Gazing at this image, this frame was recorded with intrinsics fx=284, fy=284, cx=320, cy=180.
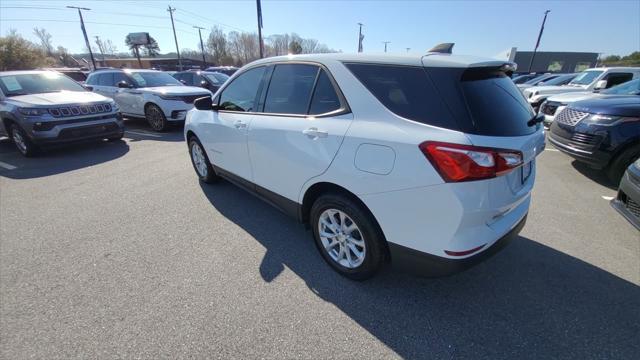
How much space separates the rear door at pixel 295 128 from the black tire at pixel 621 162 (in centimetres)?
457

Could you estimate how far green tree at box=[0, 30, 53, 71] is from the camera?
1341 inches

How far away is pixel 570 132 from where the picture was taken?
454 cm

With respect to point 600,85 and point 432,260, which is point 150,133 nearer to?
point 432,260

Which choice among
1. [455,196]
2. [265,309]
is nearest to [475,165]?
[455,196]

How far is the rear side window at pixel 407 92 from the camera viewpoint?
172cm

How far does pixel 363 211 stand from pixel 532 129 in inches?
52.7

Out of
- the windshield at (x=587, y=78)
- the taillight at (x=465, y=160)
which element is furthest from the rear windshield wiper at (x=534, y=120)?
the windshield at (x=587, y=78)

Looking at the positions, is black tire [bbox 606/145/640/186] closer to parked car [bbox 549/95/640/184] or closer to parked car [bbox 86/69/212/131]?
parked car [bbox 549/95/640/184]

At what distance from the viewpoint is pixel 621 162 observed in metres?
4.09

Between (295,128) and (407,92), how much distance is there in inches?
38.8

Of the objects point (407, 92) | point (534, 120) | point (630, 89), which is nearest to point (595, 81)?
point (630, 89)

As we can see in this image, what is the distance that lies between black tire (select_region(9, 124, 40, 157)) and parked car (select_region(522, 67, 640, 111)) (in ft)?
37.1

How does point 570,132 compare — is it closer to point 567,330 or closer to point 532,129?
point 532,129

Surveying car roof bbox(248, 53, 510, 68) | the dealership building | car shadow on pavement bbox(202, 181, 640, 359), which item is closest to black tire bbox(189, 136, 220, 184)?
car shadow on pavement bbox(202, 181, 640, 359)
